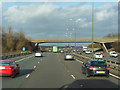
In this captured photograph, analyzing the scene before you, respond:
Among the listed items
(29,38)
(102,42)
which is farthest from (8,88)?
(29,38)

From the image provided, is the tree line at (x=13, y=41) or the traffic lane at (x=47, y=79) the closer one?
the traffic lane at (x=47, y=79)

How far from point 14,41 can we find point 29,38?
1704 cm

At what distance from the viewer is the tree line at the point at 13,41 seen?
78250 millimetres

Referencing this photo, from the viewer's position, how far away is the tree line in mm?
78250

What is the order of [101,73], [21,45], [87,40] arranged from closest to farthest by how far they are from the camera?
[101,73] < [21,45] < [87,40]

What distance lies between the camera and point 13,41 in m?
85.4

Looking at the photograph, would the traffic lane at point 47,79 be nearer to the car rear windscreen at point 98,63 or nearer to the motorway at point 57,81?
the motorway at point 57,81

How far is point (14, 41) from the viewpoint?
87.1m

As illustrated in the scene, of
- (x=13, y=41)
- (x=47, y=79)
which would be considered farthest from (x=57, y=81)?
(x=13, y=41)

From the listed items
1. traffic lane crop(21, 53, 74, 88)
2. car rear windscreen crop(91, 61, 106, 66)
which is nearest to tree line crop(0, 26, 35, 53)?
traffic lane crop(21, 53, 74, 88)

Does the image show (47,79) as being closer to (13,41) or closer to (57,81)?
(57,81)

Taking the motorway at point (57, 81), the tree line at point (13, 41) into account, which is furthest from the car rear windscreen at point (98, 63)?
the tree line at point (13, 41)

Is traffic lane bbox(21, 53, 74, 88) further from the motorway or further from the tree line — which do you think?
the tree line

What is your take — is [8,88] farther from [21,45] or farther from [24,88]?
[21,45]
